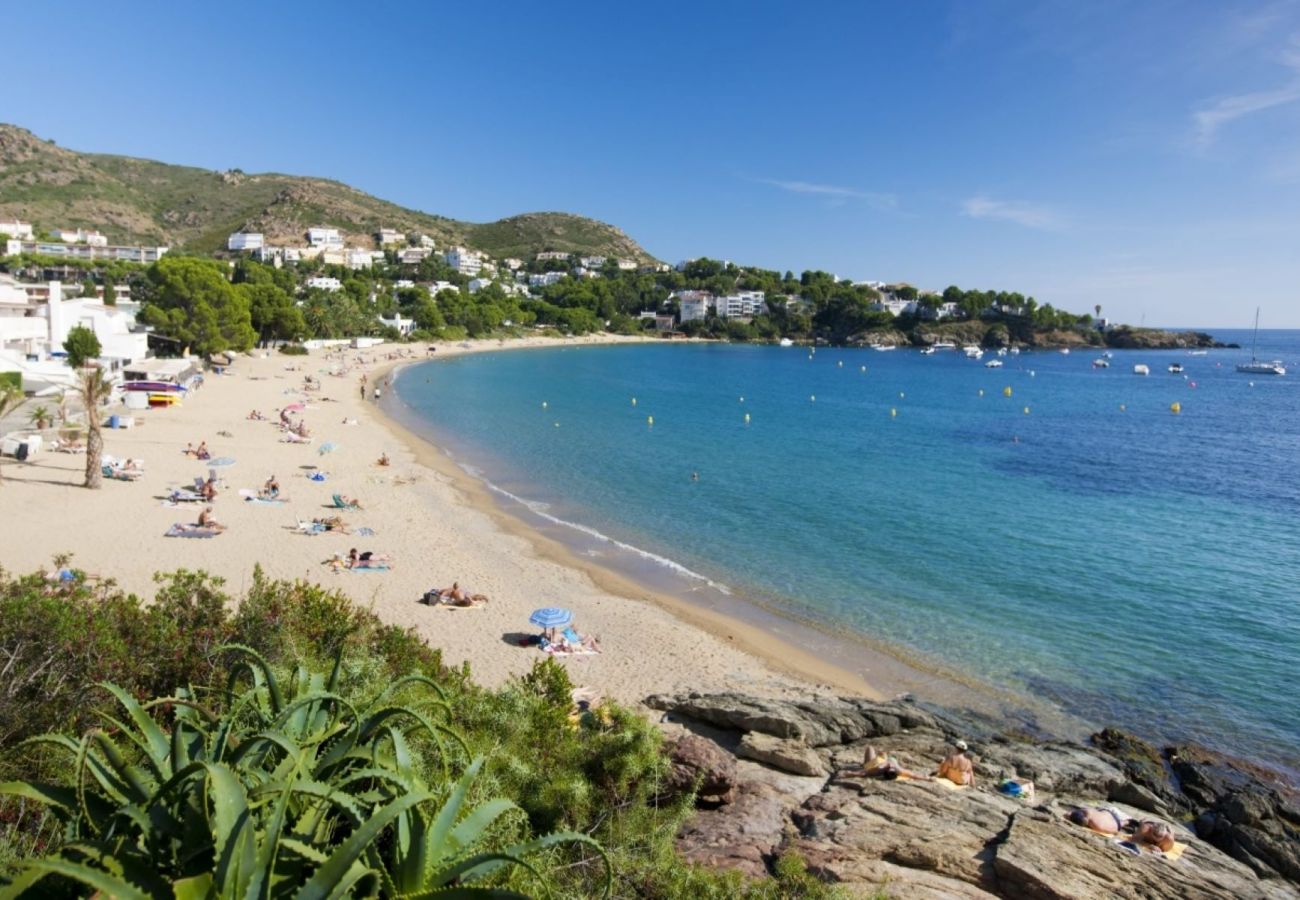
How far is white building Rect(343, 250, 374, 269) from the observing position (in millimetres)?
149625

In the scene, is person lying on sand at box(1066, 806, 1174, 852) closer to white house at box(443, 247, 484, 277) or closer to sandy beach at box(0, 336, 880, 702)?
sandy beach at box(0, 336, 880, 702)

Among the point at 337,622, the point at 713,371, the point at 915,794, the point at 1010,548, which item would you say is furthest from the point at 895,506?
the point at 713,371

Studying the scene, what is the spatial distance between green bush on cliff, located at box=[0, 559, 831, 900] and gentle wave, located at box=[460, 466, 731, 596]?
480 inches

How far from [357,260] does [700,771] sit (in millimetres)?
161522

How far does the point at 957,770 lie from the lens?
10680mm

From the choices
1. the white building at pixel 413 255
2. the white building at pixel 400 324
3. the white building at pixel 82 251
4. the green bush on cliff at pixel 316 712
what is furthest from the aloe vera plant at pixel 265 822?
the white building at pixel 413 255

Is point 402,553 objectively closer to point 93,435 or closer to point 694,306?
point 93,435

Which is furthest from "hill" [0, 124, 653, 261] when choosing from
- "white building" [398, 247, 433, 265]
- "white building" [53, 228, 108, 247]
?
"white building" [398, 247, 433, 265]

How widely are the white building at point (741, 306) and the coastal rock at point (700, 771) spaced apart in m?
152

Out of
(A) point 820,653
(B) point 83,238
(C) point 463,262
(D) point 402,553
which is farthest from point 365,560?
(C) point 463,262

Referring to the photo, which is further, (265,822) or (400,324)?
(400,324)

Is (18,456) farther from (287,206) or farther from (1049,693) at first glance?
(287,206)

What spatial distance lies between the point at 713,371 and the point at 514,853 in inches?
3583

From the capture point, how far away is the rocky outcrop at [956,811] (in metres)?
7.55
